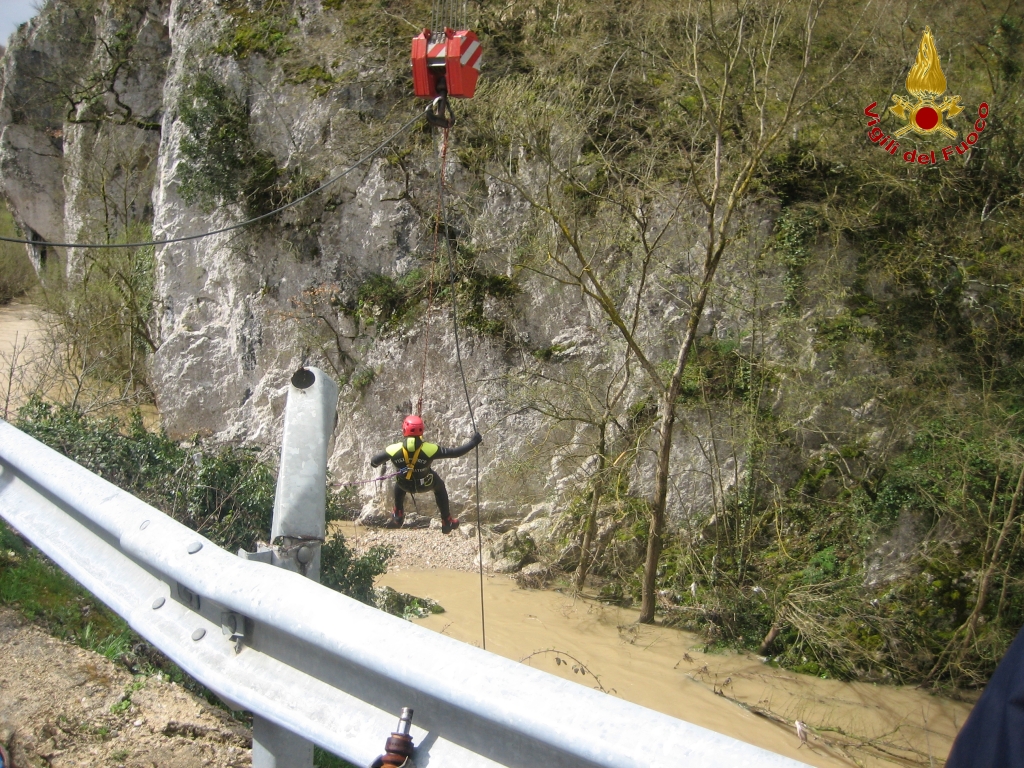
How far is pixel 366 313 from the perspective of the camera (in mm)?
13805

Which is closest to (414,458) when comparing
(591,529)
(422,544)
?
(591,529)

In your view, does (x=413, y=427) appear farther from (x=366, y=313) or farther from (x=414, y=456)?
(x=366, y=313)

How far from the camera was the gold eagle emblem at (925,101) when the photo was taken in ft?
37.6

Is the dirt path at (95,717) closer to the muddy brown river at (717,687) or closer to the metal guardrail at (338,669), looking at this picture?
the metal guardrail at (338,669)

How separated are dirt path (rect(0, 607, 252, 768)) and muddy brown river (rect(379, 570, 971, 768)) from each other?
5.77m

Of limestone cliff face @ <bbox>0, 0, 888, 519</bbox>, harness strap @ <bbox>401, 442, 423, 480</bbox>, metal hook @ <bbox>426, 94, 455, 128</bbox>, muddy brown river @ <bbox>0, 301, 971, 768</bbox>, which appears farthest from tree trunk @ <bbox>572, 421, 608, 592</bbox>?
metal hook @ <bbox>426, 94, 455, 128</bbox>

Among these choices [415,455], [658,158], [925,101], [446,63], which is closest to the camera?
[446,63]

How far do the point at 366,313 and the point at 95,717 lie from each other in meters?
11.6

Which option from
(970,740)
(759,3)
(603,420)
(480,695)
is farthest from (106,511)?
(759,3)

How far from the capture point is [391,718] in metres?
1.73

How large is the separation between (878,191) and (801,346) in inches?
105

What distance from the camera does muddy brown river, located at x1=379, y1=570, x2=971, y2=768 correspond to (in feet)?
28.1

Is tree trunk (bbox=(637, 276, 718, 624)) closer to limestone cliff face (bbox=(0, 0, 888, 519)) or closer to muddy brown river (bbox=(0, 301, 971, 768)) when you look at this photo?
muddy brown river (bbox=(0, 301, 971, 768))

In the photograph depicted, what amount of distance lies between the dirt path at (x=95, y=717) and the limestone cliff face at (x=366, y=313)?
8296mm
